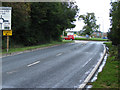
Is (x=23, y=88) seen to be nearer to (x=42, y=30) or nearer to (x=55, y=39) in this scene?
(x=42, y=30)

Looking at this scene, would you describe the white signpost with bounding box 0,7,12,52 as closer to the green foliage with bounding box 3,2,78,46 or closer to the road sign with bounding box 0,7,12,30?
the road sign with bounding box 0,7,12,30

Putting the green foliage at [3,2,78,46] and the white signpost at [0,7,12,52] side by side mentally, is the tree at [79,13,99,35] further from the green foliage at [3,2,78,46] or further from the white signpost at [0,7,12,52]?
the white signpost at [0,7,12,52]

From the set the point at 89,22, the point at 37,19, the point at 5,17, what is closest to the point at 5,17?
the point at 5,17

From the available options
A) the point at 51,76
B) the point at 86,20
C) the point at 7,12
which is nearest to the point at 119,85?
the point at 51,76

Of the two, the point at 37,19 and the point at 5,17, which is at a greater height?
the point at 37,19

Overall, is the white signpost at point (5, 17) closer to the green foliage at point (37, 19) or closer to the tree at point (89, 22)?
the green foliage at point (37, 19)

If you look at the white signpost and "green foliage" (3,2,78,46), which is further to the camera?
"green foliage" (3,2,78,46)

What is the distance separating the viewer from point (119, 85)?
673 centimetres

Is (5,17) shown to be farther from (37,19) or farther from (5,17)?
(37,19)

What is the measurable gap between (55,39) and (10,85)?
3602 centimetres

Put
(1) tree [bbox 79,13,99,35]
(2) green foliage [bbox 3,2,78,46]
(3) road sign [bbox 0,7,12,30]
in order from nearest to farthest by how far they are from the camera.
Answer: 1. (3) road sign [bbox 0,7,12,30]
2. (2) green foliage [bbox 3,2,78,46]
3. (1) tree [bbox 79,13,99,35]

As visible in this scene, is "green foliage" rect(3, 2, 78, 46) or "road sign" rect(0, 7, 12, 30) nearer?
"road sign" rect(0, 7, 12, 30)

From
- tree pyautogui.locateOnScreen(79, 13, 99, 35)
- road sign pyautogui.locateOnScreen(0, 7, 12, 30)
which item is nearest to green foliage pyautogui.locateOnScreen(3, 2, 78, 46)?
road sign pyautogui.locateOnScreen(0, 7, 12, 30)

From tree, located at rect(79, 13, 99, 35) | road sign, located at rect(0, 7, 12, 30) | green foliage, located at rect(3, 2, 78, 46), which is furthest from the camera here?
tree, located at rect(79, 13, 99, 35)
